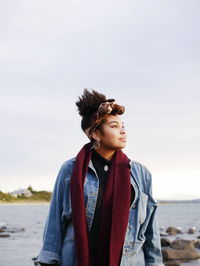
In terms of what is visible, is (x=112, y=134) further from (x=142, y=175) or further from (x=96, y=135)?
(x=142, y=175)

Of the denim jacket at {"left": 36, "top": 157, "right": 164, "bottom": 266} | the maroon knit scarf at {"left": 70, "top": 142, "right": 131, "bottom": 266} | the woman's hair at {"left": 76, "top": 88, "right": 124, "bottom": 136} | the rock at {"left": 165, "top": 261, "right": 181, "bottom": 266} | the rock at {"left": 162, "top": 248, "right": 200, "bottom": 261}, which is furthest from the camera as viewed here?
the rock at {"left": 162, "top": 248, "right": 200, "bottom": 261}

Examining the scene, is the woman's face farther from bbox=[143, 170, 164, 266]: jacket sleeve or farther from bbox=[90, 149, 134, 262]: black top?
bbox=[143, 170, 164, 266]: jacket sleeve

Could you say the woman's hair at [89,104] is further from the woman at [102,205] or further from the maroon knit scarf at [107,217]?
the maroon knit scarf at [107,217]

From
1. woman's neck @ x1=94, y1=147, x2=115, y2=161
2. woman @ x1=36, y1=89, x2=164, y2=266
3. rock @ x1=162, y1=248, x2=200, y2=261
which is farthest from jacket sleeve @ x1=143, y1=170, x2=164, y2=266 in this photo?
rock @ x1=162, y1=248, x2=200, y2=261

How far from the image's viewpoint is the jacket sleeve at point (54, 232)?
334 centimetres

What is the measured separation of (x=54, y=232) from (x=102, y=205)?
399 mm

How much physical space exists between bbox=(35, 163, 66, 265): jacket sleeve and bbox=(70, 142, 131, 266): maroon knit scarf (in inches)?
6.7

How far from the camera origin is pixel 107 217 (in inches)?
130

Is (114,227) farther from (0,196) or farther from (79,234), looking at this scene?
(0,196)

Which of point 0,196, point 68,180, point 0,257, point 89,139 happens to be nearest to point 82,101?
point 89,139

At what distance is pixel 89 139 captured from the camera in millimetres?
3654

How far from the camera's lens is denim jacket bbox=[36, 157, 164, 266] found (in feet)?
A: 10.9

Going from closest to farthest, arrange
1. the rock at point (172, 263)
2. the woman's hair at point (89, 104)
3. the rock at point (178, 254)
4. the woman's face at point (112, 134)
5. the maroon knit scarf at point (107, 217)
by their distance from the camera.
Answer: the maroon knit scarf at point (107, 217), the woman's face at point (112, 134), the woman's hair at point (89, 104), the rock at point (172, 263), the rock at point (178, 254)

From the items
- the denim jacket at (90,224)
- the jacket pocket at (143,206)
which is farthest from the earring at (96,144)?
the jacket pocket at (143,206)
